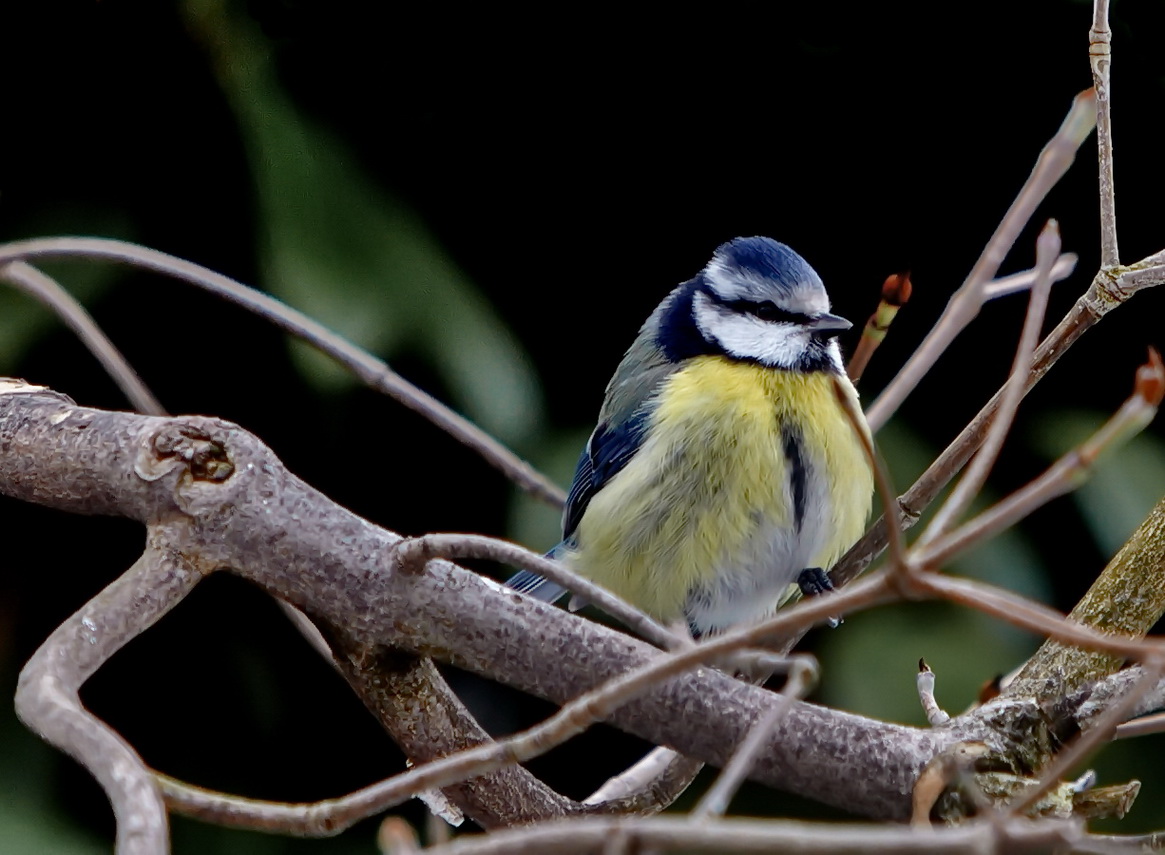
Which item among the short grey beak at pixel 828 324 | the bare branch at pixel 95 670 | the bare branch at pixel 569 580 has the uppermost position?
the short grey beak at pixel 828 324

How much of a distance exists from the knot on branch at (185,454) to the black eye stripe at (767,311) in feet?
2.00

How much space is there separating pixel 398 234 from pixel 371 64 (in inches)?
7.0

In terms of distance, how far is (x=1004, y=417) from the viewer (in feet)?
1.28

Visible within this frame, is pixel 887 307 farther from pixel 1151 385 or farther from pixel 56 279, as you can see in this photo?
pixel 56 279

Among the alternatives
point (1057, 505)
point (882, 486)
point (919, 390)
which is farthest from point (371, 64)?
point (882, 486)

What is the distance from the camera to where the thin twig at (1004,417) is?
375 mm

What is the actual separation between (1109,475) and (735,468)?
49 cm

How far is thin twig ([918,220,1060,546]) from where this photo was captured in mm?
375

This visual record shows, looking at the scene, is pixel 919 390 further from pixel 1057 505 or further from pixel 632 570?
pixel 632 570

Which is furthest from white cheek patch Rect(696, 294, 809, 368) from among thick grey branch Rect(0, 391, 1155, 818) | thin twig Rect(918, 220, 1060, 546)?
thin twig Rect(918, 220, 1060, 546)

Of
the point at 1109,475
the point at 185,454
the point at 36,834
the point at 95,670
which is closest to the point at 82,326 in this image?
the point at 185,454

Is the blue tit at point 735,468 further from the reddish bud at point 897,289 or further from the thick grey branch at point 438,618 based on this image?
the thick grey branch at point 438,618

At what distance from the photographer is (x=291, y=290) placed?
1.11 m

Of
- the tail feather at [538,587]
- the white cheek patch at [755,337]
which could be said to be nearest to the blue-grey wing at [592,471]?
the tail feather at [538,587]
